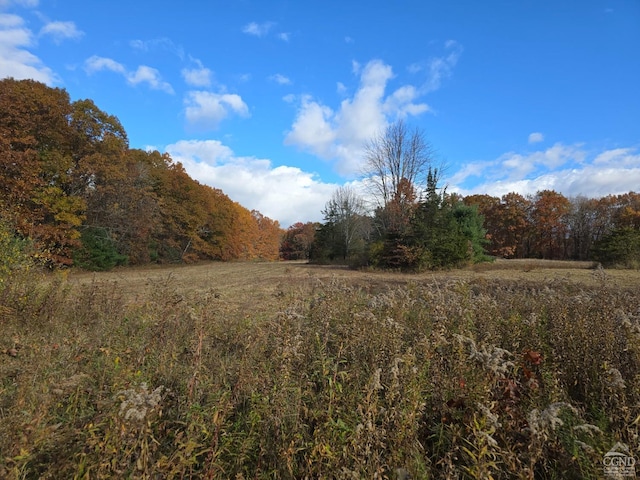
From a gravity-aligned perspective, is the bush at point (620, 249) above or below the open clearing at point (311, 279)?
above

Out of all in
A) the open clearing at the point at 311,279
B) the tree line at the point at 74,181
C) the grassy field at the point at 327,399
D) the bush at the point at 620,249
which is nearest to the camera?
the grassy field at the point at 327,399

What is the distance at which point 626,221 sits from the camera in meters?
41.9

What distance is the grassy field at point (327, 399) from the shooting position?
1.93 meters

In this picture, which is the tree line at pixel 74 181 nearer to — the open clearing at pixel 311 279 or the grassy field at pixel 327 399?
the open clearing at pixel 311 279

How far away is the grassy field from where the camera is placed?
6.33 feet

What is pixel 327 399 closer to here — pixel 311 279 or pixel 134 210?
pixel 311 279

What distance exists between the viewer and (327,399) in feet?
8.84

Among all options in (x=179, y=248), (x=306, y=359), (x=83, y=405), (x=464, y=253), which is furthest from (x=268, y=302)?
(x=179, y=248)

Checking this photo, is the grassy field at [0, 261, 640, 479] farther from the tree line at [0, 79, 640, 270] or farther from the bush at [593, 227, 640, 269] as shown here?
the bush at [593, 227, 640, 269]

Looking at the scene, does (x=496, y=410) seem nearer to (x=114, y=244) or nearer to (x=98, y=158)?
(x=98, y=158)

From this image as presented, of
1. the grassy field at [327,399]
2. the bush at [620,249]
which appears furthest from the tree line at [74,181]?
the bush at [620,249]

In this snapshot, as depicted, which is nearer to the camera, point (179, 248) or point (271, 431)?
point (271, 431)

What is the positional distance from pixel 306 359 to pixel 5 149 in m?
22.4

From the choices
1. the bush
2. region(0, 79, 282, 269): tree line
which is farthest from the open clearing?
region(0, 79, 282, 269): tree line
